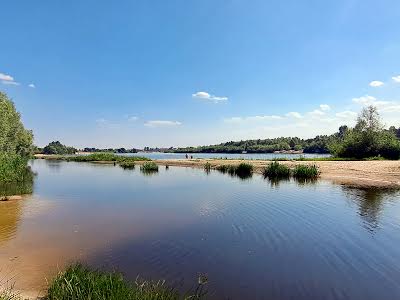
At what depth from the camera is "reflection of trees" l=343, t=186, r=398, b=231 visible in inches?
678

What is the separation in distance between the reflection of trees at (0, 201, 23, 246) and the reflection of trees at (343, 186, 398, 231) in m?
16.2

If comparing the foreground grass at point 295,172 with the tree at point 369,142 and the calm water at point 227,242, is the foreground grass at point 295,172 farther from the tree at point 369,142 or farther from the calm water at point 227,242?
the tree at point 369,142

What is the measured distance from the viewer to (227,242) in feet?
43.4

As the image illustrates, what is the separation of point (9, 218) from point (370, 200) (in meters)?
22.4

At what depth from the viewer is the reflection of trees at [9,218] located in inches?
567

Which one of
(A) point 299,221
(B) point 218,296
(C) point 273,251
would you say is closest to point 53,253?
(B) point 218,296

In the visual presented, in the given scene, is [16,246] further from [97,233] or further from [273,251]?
[273,251]

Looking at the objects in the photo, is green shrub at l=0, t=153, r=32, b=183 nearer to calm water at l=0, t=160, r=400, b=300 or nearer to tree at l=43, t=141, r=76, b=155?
calm water at l=0, t=160, r=400, b=300

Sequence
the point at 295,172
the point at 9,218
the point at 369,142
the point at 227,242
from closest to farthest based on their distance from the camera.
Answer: the point at 227,242 → the point at 9,218 → the point at 295,172 → the point at 369,142

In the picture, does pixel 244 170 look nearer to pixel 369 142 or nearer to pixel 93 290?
pixel 369 142

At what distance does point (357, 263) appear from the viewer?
430 inches

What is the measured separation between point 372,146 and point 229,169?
30683 millimetres

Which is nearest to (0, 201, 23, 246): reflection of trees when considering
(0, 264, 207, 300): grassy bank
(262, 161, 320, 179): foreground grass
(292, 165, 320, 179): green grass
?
(0, 264, 207, 300): grassy bank

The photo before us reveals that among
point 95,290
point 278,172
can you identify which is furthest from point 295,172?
point 95,290
